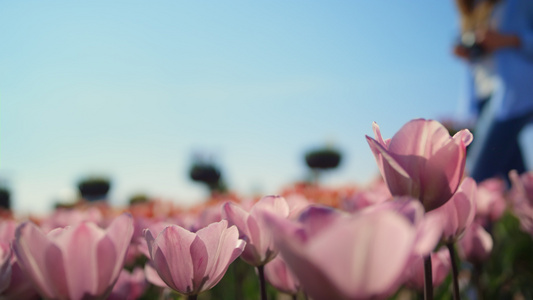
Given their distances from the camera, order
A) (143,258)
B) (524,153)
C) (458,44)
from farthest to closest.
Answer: (524,153) < (458,44) < (143,258)

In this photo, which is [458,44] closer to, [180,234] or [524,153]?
[524,153]

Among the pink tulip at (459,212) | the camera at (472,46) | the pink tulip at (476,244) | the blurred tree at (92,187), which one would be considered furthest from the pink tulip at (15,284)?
the blurred tree at (92,187)

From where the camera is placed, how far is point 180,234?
54 centimetres

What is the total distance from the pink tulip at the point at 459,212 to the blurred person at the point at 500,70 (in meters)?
2.59

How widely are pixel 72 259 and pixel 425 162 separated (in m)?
0.42

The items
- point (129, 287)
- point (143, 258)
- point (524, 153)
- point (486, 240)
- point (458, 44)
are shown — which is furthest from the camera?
point (524, 153)

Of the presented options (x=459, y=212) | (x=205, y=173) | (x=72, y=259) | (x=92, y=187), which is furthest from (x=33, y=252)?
(x=92, y=187)

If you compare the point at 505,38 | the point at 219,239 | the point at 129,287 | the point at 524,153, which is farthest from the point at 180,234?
the point at 524,153

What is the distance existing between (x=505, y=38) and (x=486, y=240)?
236 cm

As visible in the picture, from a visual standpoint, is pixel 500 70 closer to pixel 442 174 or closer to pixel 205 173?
pixel 442 174

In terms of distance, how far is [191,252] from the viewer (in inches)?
21.2

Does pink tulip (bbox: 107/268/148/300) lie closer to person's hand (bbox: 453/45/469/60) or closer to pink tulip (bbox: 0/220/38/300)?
pink tulip (bbox: 0/220/38/300)

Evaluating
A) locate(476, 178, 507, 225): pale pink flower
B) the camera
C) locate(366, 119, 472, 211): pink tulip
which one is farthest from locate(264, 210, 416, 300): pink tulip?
the camera

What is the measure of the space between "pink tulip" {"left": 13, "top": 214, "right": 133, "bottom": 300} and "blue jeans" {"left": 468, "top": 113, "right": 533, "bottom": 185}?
3.01 metres
